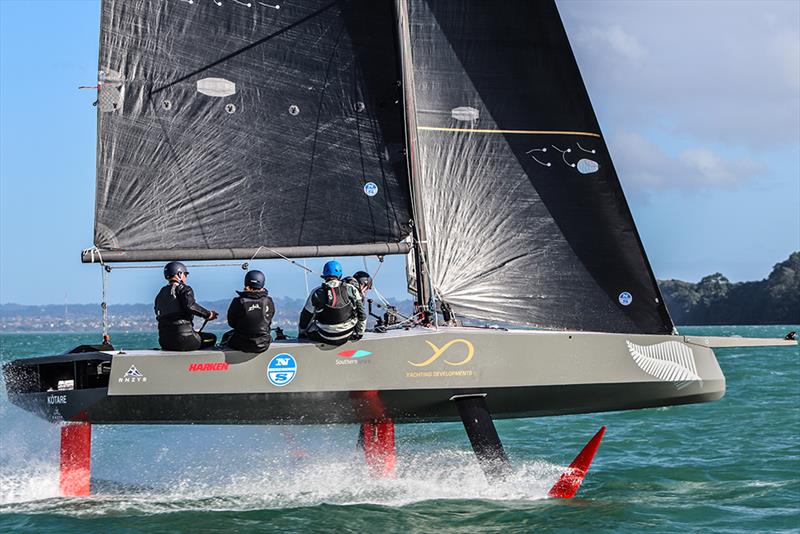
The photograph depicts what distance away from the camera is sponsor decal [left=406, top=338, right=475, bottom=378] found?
9.30 meters

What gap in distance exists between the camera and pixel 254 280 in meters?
9.24

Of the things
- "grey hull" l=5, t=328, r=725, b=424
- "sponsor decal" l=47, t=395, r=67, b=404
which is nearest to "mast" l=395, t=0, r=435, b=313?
"grey hull" l=5, t=328, r=725, b=424

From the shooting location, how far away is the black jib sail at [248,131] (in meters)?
10.4

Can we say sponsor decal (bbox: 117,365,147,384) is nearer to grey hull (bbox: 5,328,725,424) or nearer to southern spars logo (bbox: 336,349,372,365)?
grey hull (bbox: 5,328,725,424)

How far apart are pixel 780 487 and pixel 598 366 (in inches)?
93.1

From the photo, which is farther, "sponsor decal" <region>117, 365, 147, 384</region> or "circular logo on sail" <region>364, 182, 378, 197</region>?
"circular logo on sail" <region>364, 182, 378, 197</region>

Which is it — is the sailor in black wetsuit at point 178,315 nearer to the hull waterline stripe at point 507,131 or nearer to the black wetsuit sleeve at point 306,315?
the black wetsuit sleeve at point 306,315

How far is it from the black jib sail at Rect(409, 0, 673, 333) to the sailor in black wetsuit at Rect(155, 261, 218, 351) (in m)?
2.53

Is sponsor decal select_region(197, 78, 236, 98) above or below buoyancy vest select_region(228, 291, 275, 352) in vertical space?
above

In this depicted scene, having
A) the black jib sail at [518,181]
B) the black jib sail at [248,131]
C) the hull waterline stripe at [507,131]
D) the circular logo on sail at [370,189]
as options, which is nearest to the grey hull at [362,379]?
the black jib sail at [518,181]

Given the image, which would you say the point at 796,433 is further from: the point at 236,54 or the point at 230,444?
the point at 236,54

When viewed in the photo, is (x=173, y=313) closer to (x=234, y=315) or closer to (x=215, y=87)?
(x=234, y=315)

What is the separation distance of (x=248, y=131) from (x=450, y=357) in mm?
3189

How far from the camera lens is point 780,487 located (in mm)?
10359
